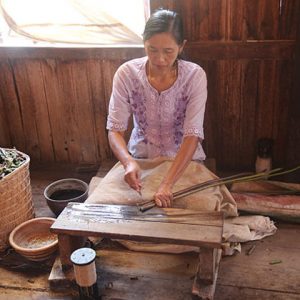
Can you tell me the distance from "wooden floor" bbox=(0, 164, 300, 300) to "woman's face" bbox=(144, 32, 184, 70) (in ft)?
3.44

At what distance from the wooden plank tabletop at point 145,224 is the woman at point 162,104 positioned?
0.12 metres

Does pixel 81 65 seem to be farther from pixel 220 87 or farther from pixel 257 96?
pixel 257 96

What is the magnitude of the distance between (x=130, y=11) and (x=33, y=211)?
146cm

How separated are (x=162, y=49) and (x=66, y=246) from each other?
1.13m

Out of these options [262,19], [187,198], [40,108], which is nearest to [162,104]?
[187,198]

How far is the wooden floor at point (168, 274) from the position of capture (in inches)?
84.8

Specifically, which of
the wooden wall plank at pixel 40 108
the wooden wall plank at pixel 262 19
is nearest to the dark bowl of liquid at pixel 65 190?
the wooden wall plank at pixel 40 108

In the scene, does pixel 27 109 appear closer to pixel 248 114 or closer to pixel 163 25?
pixel 163 25

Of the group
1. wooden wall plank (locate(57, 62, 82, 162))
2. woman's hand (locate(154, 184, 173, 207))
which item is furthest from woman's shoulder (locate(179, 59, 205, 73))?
wooden wall plank (locate(57, 62, 82, 162))

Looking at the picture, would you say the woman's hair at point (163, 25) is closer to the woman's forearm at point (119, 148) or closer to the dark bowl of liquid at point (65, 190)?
the woman's forearm at point (119, 148)

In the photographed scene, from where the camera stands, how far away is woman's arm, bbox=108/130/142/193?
7.55 ft

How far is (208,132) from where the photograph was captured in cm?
303

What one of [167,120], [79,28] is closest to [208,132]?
[167,120]

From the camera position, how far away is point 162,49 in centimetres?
224
